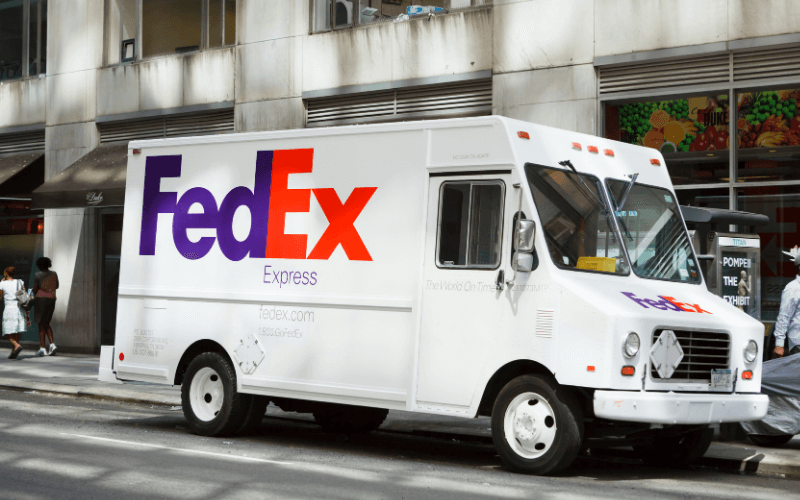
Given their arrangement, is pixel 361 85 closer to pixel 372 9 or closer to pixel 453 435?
pixel 372 9

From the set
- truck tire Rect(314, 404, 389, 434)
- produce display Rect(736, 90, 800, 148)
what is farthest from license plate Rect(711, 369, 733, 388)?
produce display Rect(736, 90, 800, 148)

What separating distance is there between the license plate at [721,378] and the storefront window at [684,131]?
6.40m

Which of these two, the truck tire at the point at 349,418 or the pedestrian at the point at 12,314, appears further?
the pedestrian at the point at 12,314

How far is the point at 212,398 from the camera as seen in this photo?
10562 millimetres

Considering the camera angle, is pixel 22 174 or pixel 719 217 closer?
pixel 719 217

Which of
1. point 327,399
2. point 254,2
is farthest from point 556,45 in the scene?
point 327,399

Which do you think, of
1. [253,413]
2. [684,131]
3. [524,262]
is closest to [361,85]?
[684,131]

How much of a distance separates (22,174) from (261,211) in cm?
1440

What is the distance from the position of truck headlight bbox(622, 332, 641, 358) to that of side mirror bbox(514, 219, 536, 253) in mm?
1039

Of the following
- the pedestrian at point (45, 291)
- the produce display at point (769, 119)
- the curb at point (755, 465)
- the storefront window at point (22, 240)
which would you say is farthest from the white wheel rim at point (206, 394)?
the storefront window at point (22, 240)

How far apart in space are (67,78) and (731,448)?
17257mm

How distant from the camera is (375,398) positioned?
30.3ft

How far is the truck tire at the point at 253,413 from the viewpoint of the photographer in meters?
10.5

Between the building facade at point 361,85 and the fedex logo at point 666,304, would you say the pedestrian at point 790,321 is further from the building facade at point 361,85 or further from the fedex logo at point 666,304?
the fedex logo at point 666,304
